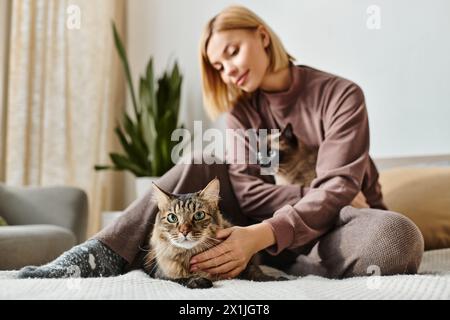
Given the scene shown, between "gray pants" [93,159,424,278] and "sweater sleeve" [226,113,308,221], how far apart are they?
1.0 inches

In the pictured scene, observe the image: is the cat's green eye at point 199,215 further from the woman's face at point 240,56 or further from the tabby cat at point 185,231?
the woman's face at point 240,56

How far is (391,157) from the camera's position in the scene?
189cm

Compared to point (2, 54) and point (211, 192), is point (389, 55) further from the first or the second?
point (2, 54)

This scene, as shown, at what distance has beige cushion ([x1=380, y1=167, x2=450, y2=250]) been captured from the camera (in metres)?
1.46

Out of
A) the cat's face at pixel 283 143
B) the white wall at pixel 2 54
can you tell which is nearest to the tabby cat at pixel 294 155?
the cat's face at pixel 283 143

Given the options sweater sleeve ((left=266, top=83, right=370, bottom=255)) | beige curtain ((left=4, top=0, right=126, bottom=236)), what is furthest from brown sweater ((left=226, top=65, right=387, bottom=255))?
beige curtain ((left=4, top=0, right=126, bottom=236))

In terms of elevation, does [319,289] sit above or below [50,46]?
below

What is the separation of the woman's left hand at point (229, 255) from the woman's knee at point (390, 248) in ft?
0.71

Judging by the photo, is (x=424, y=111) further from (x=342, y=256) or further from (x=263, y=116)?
(x=342, y=256)

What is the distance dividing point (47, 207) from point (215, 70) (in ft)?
2.77

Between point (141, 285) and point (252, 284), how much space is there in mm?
185

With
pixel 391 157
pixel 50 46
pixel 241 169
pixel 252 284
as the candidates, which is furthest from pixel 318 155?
pixel 50 46

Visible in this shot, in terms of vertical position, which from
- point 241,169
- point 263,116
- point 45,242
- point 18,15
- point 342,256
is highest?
point 18,15

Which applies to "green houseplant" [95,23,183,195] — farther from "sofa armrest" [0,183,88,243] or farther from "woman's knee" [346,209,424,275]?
"woman's knee" [346,209,424,275]
